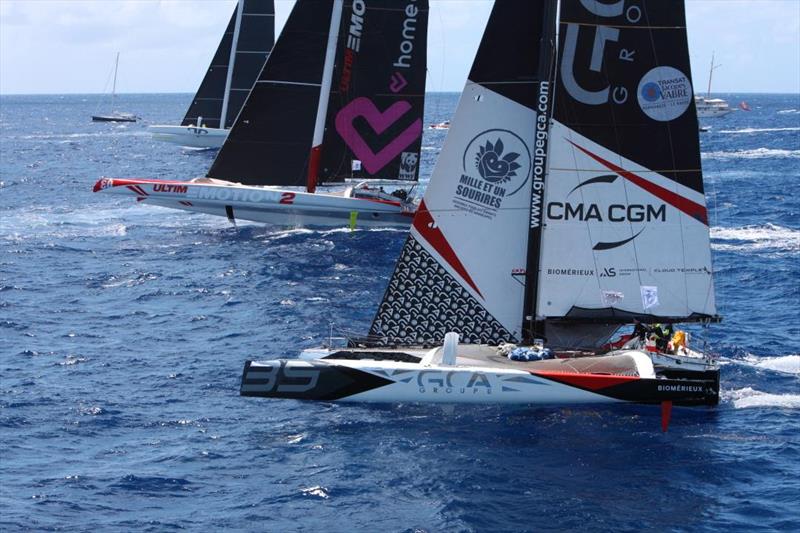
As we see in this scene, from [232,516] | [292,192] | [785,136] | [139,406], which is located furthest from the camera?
[785,136]

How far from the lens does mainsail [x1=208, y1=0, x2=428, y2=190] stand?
48.2 m

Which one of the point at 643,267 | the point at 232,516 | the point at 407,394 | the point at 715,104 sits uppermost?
the point at 715,104

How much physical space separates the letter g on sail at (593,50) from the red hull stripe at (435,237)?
4404 mm

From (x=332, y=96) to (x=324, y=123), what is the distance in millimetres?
1192

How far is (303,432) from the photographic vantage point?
82.3ft

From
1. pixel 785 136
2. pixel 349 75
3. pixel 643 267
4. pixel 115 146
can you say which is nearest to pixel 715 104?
pixel 785 136

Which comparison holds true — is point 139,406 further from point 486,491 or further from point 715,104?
point 715,104

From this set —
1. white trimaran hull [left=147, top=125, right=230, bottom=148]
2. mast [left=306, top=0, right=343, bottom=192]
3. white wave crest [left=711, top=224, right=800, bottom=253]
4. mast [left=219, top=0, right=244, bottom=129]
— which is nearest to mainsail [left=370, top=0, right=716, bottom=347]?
mast [left=306, top=0, right=343, bottom=192]

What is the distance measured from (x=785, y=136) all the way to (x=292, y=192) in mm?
101396

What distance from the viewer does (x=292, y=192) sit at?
48.4 meters

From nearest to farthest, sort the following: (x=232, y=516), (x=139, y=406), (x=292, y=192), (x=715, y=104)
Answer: (x=232, y=516) < (x=139, y=406) < (x=292, y=192) < (x=715, y=104)

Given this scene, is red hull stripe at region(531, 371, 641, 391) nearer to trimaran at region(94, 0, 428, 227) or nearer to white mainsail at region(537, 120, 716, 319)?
white mainsail at region(537, 120, 716, 319)

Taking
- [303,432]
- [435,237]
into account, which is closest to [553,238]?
[435,237]

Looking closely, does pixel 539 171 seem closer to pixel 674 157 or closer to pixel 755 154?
pixel 674 157
